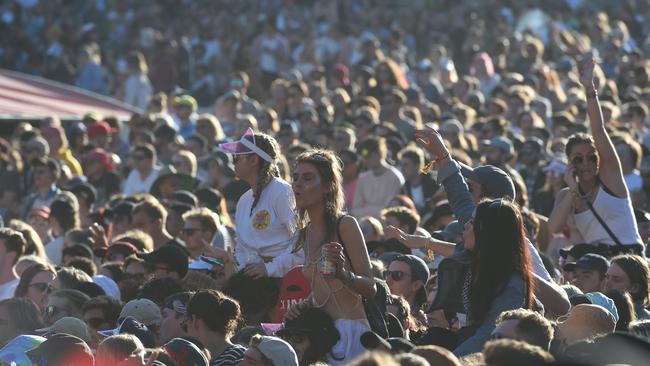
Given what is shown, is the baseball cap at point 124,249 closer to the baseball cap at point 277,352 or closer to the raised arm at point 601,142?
the raised arm at point 601,142

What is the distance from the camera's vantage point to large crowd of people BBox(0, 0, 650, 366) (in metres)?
6.54

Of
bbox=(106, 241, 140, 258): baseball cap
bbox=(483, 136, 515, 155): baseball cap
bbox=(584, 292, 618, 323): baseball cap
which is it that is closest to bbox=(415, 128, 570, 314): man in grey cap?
bbox=(584, 292, 618, 323): baseball cap

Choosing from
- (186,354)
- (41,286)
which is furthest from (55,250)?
(186,354)

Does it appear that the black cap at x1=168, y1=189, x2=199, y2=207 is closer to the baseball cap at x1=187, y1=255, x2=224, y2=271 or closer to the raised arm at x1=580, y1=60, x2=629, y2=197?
the baseball cap at x1=187, y1=255, x2=224, y2=271

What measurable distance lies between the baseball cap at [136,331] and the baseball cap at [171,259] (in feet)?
5.38

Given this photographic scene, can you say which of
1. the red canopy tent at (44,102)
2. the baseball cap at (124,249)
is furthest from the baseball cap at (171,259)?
the red canopy tent at (44,102)

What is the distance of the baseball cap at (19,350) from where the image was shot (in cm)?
667

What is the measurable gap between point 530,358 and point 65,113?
47.7 ft

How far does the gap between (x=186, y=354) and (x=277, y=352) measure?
2.51 ft

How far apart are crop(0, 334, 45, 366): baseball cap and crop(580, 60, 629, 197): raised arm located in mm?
3490

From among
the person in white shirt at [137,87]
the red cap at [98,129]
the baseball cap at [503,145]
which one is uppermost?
the baseball cap at [503,145]

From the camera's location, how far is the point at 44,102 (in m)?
19.1

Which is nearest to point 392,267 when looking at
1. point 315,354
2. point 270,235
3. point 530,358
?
point 270,235

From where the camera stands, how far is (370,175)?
13031 millimetres
